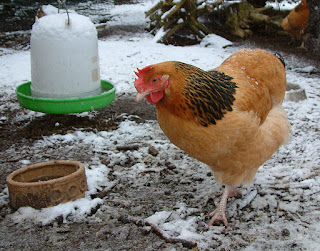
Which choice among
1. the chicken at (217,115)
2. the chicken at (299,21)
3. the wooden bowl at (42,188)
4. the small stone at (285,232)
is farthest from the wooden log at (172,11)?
the small stone at (285,232)

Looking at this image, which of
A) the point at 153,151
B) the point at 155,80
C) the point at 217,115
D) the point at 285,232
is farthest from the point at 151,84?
the point at 153,151

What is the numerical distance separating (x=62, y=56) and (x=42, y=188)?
150 centimetres

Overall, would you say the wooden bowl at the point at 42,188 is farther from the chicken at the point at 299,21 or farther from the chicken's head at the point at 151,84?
the chicken at the point at 299,21

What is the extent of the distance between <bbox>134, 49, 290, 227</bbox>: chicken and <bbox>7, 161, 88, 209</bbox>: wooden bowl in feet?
2.55

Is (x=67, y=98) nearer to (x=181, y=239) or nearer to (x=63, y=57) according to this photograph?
(x=63, y=57)

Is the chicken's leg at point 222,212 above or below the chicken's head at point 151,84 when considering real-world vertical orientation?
below

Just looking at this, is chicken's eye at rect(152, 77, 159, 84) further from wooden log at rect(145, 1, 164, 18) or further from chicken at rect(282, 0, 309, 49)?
chicken at rect(282, 0, 309, 49)

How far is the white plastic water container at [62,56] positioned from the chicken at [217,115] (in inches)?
62.2

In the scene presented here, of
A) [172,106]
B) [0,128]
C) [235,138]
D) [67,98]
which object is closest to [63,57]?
[67,98]

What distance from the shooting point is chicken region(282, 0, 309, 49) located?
276 inches

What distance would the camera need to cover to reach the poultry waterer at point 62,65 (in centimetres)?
317

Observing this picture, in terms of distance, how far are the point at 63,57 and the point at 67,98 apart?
40 cm

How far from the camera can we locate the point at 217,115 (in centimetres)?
187

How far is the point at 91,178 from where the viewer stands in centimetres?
264
